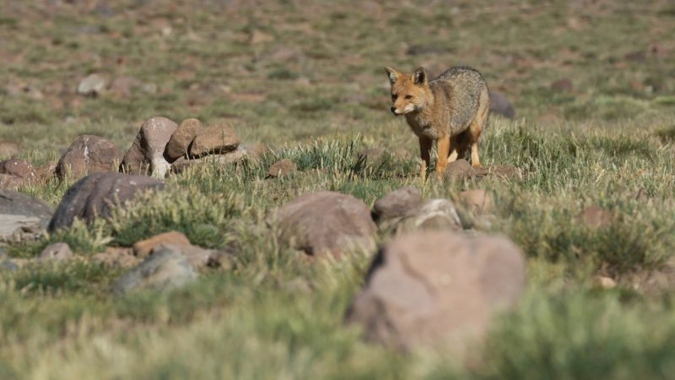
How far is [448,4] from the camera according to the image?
43.0 metres

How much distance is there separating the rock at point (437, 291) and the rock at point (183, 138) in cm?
667

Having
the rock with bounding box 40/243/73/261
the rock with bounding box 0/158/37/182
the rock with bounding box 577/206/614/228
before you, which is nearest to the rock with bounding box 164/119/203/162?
the rock with bounding box 0/158/37/182

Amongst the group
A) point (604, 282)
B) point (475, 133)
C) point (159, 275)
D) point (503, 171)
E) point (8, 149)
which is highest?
point (159, 275)

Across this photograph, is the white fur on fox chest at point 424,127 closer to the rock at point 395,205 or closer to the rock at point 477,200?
the rock at point 477,200

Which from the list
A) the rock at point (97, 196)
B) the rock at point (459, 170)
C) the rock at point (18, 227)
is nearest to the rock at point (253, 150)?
the rock at point (459, 170)

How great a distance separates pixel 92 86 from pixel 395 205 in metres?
16.6

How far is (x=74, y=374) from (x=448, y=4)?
40906 millimetres

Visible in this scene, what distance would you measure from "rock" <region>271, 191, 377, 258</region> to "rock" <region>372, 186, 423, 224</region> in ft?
0.54

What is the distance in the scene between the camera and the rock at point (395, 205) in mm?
6840

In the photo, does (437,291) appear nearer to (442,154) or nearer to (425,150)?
(442,154)

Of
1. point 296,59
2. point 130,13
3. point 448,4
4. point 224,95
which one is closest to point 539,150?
point 224,95

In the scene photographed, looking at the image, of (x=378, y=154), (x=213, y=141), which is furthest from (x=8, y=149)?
(x=378, y=154)

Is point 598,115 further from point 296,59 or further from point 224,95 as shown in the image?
point 296,59

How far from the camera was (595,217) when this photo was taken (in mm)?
6414
